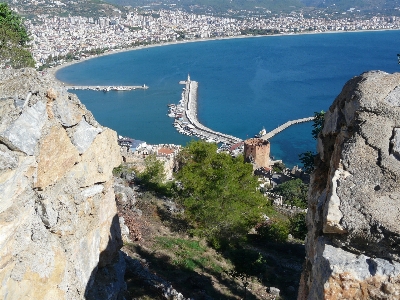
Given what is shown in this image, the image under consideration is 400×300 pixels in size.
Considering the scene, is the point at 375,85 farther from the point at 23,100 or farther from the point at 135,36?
the point at 135,36

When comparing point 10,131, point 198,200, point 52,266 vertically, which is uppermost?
point 10,131

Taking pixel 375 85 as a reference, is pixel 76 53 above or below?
below

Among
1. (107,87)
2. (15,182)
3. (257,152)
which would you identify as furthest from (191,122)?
(15,182)

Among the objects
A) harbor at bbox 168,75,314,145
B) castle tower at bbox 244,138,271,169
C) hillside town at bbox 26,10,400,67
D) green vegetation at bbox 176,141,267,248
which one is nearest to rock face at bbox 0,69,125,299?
green vegetation at bbox 176,141,267,248

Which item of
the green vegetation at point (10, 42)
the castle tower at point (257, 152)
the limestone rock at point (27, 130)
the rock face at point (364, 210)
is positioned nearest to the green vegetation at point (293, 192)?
the castle tower at point (257, 152)

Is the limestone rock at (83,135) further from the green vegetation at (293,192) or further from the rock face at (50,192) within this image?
the green vegetation at (293,192)

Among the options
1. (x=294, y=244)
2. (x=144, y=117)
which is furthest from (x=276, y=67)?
(x=294, y=244)
